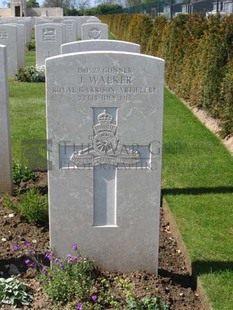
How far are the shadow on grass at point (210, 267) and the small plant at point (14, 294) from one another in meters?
1.29

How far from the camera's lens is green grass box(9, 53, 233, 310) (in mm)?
3998

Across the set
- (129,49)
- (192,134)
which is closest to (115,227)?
(129,49)

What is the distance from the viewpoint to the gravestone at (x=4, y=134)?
5179mm

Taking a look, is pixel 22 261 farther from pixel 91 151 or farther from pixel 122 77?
pixel 122 77

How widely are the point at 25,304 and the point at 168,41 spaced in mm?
10693

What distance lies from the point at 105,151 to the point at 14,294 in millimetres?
1156

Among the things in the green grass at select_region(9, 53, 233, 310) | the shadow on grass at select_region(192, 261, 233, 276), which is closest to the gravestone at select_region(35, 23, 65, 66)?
the green grass at select_region(9, 53, 233, 310)

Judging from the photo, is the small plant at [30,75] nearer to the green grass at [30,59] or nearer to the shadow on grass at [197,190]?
the green grass at [30,59]

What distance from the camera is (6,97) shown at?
5297mm

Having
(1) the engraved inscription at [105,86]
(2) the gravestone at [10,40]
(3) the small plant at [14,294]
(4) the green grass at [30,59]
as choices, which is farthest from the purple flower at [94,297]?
(4) the green grass at [30,59]

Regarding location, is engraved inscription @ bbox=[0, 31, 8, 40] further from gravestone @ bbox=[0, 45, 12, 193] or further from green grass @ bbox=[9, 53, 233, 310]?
gravestone @ bbox=[0, 45, 12, 193]

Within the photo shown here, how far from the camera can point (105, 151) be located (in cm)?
362

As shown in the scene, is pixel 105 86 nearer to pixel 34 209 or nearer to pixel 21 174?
pixel 34 209

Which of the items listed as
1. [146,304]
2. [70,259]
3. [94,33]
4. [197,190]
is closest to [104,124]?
[70,259]
